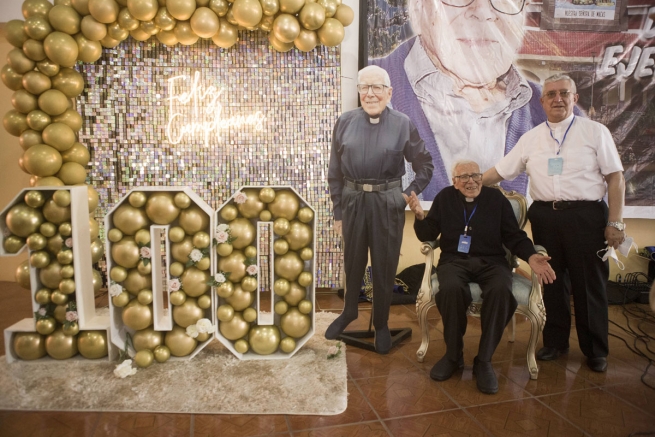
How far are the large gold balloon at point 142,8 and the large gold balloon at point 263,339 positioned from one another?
2582mm

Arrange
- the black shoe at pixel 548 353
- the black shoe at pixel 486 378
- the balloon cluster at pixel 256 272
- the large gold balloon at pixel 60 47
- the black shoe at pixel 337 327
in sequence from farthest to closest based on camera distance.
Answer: the large gold balloon at pixel 60 47 < the black shoe at pixel 337 327 < the black shoe at pixel 548 353 < the balloon cluster at pixel 256 272 < the black shoe at pixel 486 378

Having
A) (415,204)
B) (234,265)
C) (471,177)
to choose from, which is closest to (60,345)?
(234,265)

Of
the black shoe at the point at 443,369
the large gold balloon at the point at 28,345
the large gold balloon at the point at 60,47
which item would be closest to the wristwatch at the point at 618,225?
the black shoe at the point at 443,369

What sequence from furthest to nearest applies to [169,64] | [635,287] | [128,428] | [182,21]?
[635,287]
[169,64]
[182,21]
[128,428]

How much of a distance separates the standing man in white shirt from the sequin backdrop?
2.00 metres

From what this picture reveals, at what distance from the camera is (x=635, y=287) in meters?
4.50

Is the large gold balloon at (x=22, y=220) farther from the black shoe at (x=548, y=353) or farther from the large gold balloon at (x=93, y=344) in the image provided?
the black shoe at (x=548, y=353)

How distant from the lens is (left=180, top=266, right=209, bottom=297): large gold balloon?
8.89 feet

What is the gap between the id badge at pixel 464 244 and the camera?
2857 millimetres

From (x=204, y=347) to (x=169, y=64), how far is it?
2.65m

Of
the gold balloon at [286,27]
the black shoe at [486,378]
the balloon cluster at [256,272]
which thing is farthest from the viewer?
the gold balloon at [286,27]

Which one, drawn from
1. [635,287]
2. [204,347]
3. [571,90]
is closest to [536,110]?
[571,90]

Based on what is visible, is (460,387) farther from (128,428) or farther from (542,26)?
(542,26)

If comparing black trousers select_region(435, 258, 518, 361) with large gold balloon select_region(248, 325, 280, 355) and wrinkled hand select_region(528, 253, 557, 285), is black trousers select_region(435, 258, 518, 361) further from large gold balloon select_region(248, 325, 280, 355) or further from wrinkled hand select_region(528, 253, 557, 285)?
large gold balloon select_region(248, 325, 280, 355)
